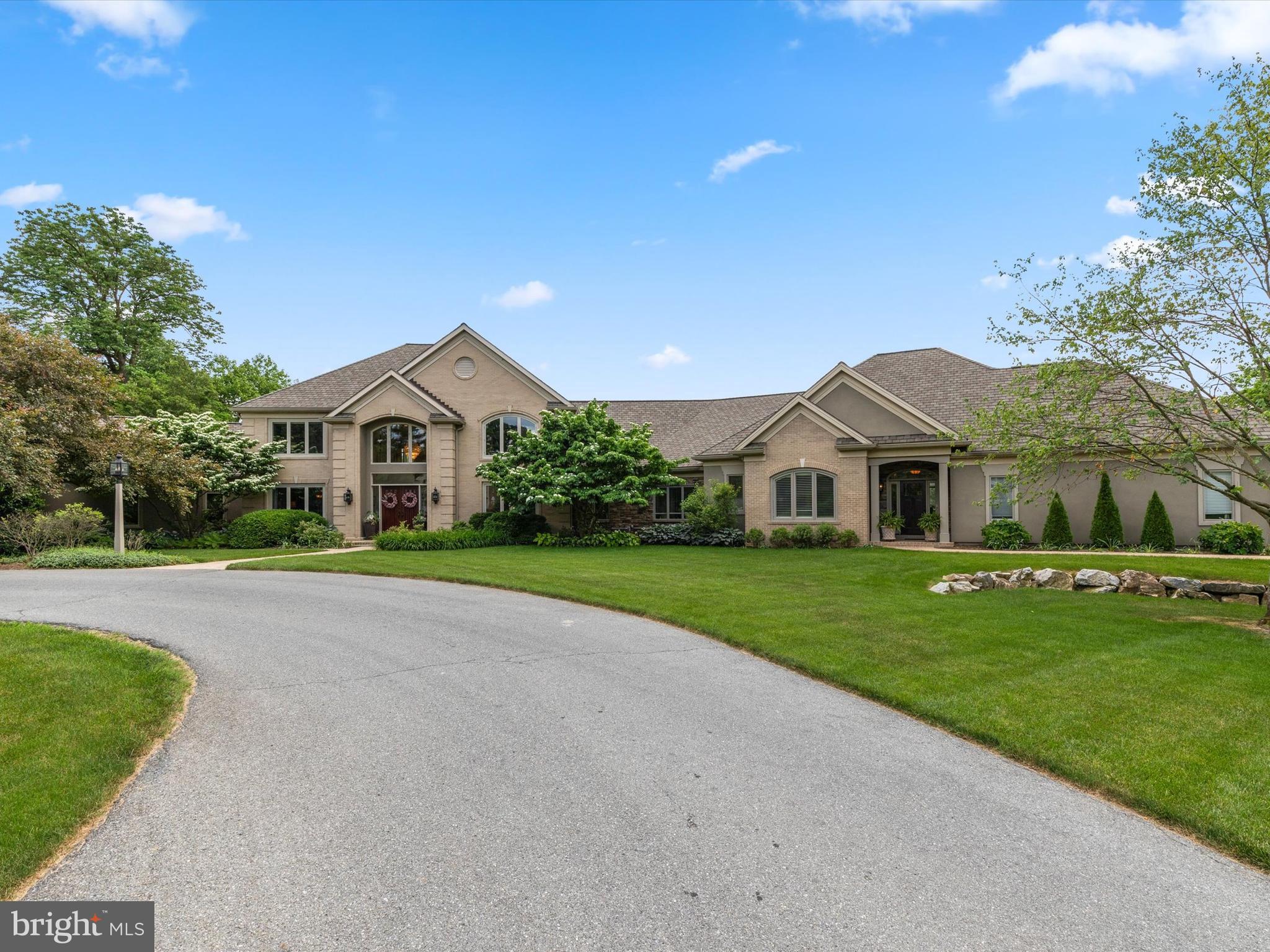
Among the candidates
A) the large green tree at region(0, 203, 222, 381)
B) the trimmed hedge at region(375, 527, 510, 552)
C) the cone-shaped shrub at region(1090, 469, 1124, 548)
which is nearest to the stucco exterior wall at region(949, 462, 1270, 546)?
the cone-shaped shrub at region(1090, 469, 1124, 548)

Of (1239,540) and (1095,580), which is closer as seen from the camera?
(1095,580)

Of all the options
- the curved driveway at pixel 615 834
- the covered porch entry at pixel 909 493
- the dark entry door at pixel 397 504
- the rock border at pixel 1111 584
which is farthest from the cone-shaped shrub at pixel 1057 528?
the dark entry door at pixel 397 504

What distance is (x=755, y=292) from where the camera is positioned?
23625 millimetres

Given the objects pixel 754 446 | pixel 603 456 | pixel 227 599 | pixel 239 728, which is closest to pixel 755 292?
pixel 754 446

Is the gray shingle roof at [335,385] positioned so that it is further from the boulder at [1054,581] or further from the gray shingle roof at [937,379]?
the boulder at [1054,581]

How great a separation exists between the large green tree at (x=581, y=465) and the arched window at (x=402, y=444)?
328cm

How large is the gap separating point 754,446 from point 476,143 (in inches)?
517

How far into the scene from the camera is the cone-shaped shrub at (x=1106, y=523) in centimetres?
1934

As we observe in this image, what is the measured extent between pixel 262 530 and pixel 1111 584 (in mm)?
25370

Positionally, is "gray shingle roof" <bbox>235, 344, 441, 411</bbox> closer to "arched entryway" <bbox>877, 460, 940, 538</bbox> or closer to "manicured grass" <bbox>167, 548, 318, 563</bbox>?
"manicured grass" <bbox>167, 548, 318, 563</bbox>

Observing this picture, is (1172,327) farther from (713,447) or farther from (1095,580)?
(713,447)

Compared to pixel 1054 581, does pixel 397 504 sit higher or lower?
higher

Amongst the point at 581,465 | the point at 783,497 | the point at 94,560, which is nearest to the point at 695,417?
the point at 581,465

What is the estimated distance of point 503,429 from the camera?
27328mm
